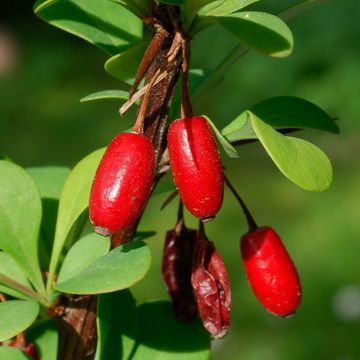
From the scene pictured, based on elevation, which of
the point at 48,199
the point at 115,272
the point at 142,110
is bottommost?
the point at 48,199

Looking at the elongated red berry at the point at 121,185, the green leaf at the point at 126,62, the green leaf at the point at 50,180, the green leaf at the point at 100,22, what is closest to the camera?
the elongated red berry at the point at 121,185

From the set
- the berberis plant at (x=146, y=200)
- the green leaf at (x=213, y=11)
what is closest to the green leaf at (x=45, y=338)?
the berberis plant at (x=146, y=200)

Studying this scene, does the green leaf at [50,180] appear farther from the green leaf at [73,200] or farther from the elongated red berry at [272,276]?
the elongated red berry at [272,276]

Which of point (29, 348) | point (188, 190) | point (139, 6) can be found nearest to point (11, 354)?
point (29, 348)

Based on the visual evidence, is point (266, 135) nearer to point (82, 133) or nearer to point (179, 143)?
point (179, 143)

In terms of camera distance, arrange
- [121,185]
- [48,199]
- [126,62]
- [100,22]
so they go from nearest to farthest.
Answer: [121,185]
[126,62]
[100,22]
[48,199]

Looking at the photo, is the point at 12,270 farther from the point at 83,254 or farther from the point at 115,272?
the point at 115,272

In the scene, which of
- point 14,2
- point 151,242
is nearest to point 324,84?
point 151,242
